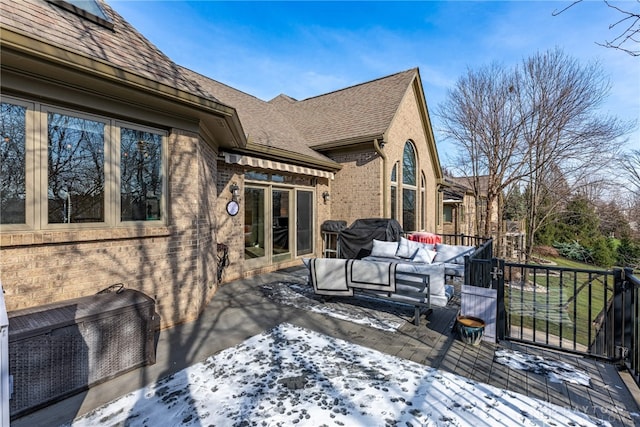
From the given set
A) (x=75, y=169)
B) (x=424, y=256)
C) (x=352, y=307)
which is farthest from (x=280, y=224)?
(x=75, y=169)

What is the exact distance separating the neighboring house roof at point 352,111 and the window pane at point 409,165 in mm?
1995

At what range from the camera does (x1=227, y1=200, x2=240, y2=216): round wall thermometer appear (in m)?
7.55

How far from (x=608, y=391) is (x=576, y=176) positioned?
1399cm

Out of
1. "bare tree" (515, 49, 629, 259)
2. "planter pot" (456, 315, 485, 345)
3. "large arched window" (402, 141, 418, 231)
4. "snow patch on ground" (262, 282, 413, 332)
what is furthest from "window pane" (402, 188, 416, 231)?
"planter pot" (456, 315, 485, 345)

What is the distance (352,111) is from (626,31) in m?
10.1

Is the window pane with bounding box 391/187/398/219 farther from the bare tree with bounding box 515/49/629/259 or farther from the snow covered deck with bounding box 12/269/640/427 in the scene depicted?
the snow covered deck with bounding box 12/269/640/427

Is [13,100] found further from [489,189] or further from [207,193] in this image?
[489,189]

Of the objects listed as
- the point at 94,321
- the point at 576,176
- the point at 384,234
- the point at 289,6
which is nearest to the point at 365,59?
the point at 289,6

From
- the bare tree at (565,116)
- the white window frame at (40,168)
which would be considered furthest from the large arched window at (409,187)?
the white window frame at (40,168)

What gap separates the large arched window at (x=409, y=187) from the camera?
39.0ft

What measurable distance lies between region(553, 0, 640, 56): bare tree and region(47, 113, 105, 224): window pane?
5.45 metres

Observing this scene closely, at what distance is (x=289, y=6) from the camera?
10.2 meters

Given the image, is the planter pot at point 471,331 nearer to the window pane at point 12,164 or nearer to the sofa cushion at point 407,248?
the sofa cushion at point 407,248

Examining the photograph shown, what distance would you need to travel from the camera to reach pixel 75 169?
12.5 feet
